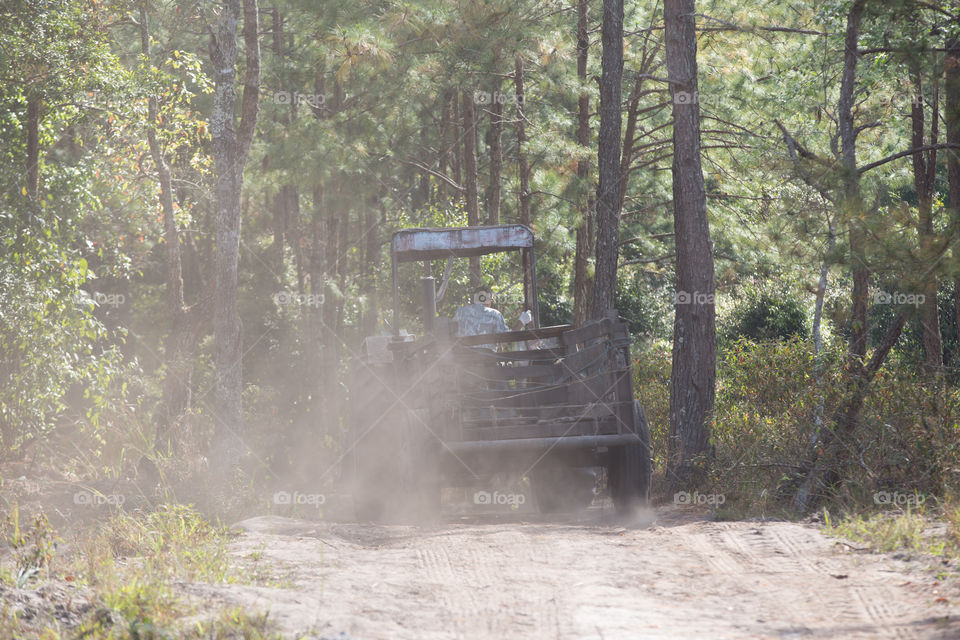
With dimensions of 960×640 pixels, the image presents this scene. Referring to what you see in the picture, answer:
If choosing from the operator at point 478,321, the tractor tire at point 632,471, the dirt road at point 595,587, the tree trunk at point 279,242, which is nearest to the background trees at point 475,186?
the tree trunk at point 279,242

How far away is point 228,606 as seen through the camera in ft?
16.8

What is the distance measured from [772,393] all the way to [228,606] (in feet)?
30.9

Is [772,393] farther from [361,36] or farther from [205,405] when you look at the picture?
[205,405]

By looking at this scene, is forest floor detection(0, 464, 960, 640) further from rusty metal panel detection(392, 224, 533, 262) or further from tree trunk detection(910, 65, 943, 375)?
rusty metal panel detection(392, 224, 533, 262)

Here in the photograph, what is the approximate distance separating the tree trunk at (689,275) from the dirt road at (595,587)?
9.91 ft

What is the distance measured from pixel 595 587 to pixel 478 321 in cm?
571

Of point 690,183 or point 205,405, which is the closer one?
point 690,183

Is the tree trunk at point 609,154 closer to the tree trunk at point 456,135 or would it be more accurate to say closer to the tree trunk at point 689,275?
the tree trunk at point 689,275

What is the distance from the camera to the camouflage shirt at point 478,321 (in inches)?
440

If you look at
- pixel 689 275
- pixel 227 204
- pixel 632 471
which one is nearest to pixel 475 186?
pixel 227 204

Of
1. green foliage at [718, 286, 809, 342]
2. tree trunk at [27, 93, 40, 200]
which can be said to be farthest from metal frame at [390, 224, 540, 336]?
green foliage at [718, 286, 809, 342]

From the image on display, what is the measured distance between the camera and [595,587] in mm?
5816

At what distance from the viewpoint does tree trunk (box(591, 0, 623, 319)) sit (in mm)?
14352

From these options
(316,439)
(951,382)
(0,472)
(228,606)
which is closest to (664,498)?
(951,382)
